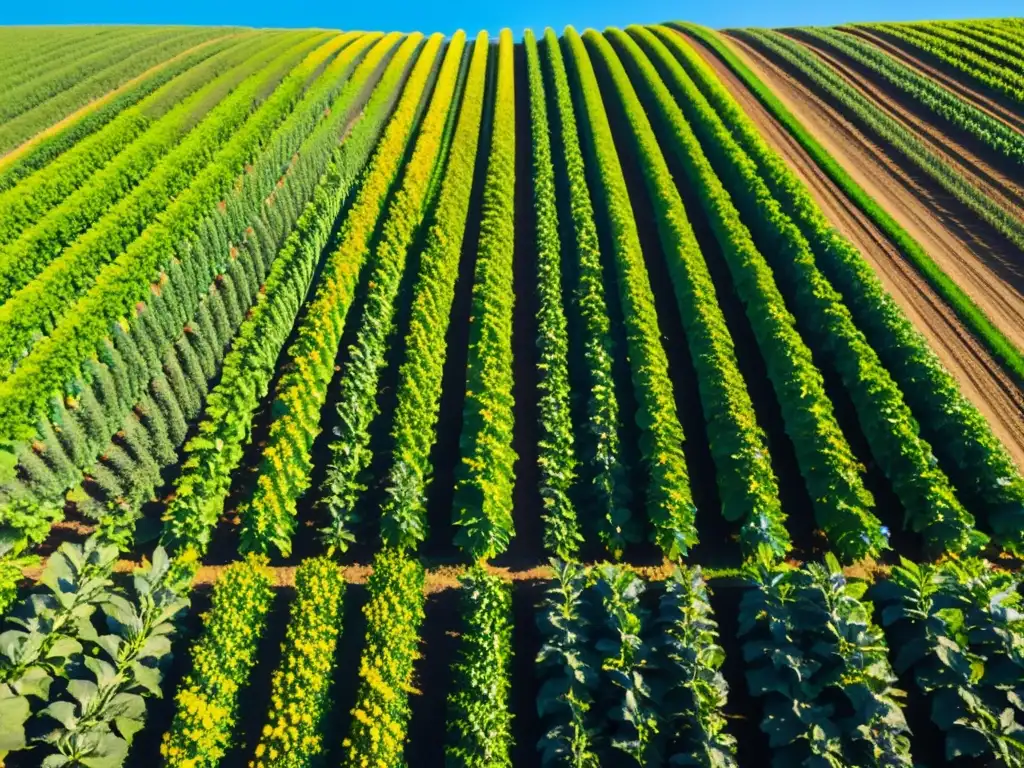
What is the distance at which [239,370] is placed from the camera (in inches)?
747

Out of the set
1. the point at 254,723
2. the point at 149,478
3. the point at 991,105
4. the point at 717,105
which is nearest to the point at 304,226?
the point at 149,478

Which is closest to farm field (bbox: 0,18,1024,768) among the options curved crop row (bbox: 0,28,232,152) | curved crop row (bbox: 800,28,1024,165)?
curved crop row (bbox: 800,28,1024,165)

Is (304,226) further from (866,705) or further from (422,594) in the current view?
(866,705)

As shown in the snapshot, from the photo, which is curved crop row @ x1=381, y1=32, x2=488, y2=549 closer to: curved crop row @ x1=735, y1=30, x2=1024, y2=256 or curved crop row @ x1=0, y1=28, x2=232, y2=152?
curved crop row @ x1=735, y1=30, x2=1024, y2=256

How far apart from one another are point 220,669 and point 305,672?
1.87m

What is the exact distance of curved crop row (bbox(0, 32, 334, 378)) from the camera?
66.4 feet

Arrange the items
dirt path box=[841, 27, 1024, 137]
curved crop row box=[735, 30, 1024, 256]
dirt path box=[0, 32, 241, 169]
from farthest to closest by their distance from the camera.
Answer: dirt path box=[841, 27, 1024, 137] → dirt path box=[0, 32, 241, 169] → curved crop row box=[735, 30, 1024, 256]

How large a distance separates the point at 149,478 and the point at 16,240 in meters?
16.2

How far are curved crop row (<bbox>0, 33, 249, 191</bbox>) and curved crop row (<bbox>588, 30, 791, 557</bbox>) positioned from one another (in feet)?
110

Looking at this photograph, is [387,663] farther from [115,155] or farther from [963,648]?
[115,155]

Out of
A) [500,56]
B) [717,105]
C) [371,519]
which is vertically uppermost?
[500,56]

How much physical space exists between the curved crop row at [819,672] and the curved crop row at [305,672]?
8.65m

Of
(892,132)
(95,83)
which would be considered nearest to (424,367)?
(892,132)

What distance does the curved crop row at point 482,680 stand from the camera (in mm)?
11023
